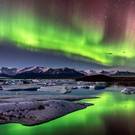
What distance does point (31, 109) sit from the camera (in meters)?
6.74

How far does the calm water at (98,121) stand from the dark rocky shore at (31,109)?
0.09m

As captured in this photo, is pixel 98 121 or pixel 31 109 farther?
pixel 98 121

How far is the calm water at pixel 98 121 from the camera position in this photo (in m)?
6.54

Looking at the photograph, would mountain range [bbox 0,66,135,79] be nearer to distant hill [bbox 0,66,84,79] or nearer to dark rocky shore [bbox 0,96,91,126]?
distant hill [bbox 0,66,84,79]

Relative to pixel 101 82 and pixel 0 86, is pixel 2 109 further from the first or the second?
pixel 101 82

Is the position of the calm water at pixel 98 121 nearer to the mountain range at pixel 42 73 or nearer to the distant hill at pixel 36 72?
the mountain range at pixel 42 73

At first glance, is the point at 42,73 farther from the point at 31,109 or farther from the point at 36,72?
the point at 31,109

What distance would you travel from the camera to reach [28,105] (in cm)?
673

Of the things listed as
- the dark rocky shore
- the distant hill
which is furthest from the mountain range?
the dark rocky shore

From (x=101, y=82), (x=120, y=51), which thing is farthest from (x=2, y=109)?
(x=120, y=51)

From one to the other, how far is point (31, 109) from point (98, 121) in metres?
1.10

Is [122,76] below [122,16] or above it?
below

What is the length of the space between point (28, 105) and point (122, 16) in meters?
2.11

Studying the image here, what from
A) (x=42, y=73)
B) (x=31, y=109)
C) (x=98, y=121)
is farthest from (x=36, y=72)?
(x=98, y=121)
